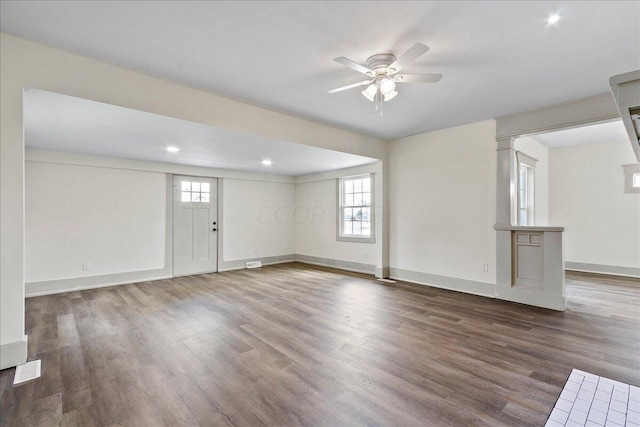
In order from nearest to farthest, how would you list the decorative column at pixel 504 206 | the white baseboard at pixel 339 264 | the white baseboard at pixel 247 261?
the decorative column at pixel 504 206, the white baseboard at pixel 339 264, the white baseboard at pixel 247 261

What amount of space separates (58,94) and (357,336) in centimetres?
354

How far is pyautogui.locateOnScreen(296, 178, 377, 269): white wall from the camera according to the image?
6508 millimetres

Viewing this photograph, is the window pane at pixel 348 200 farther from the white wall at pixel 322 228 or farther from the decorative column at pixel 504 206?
the decorative column at pixel 504 206

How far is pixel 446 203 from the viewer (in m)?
4.86

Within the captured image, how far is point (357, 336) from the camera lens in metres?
2.94

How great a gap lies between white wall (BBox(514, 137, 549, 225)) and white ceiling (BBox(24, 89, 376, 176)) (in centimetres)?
327

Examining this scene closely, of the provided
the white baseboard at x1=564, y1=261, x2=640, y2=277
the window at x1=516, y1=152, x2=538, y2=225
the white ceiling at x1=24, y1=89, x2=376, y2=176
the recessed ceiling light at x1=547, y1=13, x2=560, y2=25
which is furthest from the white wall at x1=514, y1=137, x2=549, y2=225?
the recessed ceiling light at x1=547, y1=13, x2=560, y2=25

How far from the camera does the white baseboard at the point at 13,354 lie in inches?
91.4

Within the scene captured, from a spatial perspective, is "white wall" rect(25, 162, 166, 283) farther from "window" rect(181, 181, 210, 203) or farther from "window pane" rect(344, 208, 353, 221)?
"window pane" rect(344, 208, 353, 221)

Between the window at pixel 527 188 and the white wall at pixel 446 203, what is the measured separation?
1.58 metres

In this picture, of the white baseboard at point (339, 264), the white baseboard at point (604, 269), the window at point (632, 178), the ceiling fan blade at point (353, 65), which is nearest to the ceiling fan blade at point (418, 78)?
the ceiling fan blade at point (353, 65)

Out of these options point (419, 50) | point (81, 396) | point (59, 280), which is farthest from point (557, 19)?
point (59, 280)

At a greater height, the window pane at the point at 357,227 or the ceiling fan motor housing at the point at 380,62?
the ceiling fan motor housing at the point at 380,62

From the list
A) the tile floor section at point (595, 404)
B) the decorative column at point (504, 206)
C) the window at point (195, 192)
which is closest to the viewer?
the tile floor section at point (595, 404)
